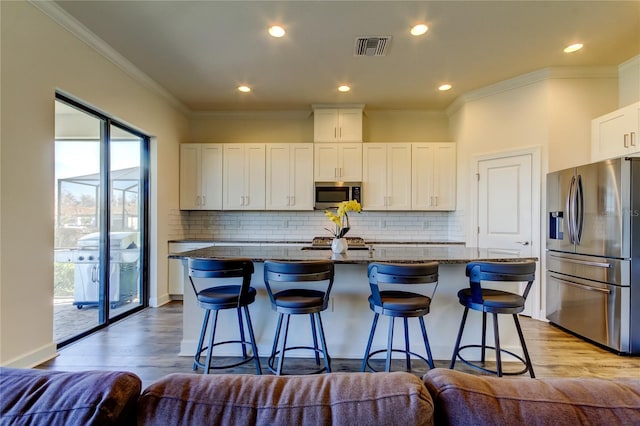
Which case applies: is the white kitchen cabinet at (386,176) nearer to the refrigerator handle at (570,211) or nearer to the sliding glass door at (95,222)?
the refrigerator handle at (570,211)

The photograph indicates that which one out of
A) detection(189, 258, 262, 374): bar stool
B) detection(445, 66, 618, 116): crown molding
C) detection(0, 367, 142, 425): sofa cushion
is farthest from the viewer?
detection(445, 66, 618, 116): crown molding

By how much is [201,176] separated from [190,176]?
178 mm

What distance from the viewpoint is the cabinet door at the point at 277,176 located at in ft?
16.2

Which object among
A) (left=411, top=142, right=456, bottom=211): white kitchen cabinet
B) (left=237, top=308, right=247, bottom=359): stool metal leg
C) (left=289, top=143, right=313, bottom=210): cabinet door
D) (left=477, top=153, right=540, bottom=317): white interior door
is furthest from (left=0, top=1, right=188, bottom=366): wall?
(left=477, top=153, right=540, bottom=317): white interior door

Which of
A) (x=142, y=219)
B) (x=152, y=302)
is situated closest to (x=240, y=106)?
(x=142, y=219)

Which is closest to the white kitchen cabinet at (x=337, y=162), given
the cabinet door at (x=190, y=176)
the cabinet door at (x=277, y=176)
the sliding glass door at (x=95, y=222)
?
the cabinet door at (x=277, y=176)

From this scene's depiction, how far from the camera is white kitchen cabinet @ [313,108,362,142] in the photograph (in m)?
4.87

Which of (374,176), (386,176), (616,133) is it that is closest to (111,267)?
(374,176)

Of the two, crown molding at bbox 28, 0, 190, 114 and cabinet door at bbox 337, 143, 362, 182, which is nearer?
crown molding at bbox 28, 0, 190, 114

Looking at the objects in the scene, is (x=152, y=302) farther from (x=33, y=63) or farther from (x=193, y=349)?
(x=33, y=63)

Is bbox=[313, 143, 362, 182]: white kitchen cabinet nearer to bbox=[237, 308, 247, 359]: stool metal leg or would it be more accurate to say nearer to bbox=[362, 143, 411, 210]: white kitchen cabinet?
bbox=[362, 143, 411, 210]: white kitchen cabinet

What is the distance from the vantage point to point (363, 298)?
8.86ft

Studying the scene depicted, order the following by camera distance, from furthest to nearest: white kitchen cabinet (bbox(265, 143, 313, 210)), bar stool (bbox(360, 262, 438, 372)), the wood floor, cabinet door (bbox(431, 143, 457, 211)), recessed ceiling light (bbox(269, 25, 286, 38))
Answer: white kitchen cabinet (bbox(265, 143, 313, 210))
cabinet door (bbox(431, 143, 457, 211))
recessed ceiling light (bbox(269, 25, 286, 38))
the wood floor
bar stool (bbox(360, 262, 438, 372))

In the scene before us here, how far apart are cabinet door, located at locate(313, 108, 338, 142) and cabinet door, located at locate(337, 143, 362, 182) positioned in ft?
0.87
